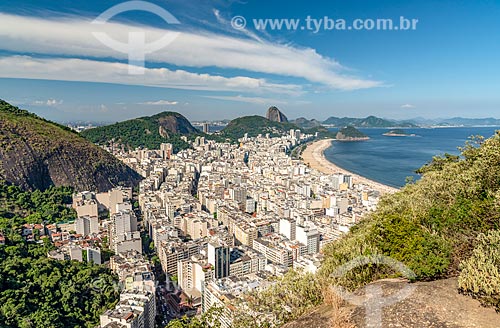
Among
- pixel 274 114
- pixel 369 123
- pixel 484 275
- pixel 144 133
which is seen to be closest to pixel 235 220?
pixel 484 275

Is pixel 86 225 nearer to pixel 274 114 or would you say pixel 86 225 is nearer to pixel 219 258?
pixel 219 258

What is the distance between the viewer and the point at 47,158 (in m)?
14.9

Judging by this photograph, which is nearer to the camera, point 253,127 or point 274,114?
point 253,127

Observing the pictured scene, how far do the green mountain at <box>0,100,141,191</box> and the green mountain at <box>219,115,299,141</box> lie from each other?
23.8 m

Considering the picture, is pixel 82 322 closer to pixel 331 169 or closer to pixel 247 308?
pixel 247 308

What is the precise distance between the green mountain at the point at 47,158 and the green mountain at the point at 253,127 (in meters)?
23.8

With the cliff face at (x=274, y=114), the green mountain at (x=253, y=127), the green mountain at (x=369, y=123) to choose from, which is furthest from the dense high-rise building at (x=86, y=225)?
the green mountain at (x=369, y=123)

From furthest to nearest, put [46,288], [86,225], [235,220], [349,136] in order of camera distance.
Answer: [349,136], [235,220], [86,225], [46,288]

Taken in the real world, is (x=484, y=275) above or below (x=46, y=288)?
above

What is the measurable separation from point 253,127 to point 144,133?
17267 millimetres

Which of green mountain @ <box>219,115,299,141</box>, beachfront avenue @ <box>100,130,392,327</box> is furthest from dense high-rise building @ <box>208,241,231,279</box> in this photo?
green mountain @ <box>219,115,299,141</box>

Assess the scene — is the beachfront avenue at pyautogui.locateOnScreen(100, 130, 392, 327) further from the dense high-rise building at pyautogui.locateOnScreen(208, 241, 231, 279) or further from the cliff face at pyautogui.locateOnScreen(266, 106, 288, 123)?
the cliff face at pyautogui.locateOnScreen(266, 106, 288, 123)

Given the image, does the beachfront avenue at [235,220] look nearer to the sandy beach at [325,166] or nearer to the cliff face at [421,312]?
the sandy beach at [325,166]

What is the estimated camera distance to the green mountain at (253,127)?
4219 centimetres
